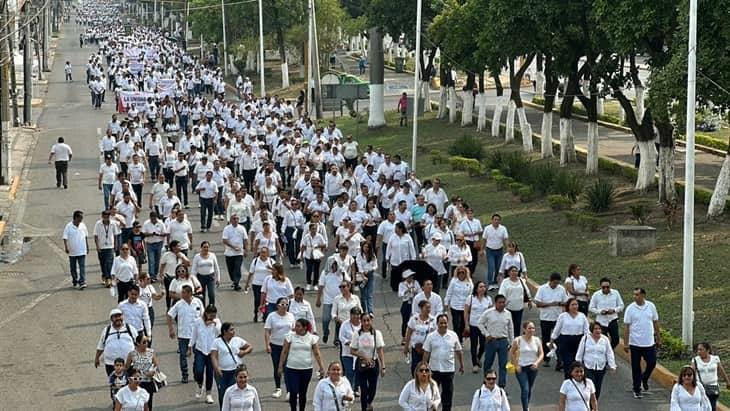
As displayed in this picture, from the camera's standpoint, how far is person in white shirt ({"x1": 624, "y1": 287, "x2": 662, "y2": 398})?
17.0m

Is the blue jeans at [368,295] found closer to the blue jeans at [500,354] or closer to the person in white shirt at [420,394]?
the blue jeans at [500,354]

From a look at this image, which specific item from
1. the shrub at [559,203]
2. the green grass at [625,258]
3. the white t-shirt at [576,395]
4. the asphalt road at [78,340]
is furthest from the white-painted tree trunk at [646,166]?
the white t-shirt at [576,395]

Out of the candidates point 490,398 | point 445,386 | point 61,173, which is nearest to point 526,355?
point 445,386

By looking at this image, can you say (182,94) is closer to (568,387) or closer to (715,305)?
(715,305)

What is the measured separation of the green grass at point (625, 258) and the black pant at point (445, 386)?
12.3ft

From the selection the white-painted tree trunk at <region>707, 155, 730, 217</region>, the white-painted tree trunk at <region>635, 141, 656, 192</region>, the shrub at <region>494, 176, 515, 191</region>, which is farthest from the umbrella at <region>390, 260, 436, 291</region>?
the shrub at <region>494, 176, 515, 191</region>

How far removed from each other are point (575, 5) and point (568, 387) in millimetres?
17559

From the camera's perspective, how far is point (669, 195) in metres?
28.5

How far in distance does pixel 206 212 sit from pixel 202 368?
1245 centimetres

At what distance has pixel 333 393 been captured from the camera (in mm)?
13922

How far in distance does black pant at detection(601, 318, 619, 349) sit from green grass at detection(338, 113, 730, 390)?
0.85 metres

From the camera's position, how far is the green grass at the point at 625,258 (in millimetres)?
21141

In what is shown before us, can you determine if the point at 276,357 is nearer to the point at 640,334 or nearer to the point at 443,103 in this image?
the point at 640,334

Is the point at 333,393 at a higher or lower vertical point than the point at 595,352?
higher
